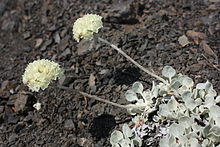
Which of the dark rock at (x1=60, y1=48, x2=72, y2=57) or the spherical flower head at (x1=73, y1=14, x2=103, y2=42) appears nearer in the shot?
the spherical flower head at (x1=73, y1=14, x2=103, y2=42)

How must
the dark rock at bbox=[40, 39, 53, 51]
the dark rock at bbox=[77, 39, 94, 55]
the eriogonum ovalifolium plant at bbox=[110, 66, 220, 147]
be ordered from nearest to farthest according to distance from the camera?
1. the eriogonum ovalifolium plant at bbox=[110, 66, 220, 147]
2. the dark rock at bbox=[77, 39, 94, 55]
3. the dark rock at bbox=[40, 39, 53, 51]

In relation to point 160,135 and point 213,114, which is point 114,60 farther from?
point 213,114

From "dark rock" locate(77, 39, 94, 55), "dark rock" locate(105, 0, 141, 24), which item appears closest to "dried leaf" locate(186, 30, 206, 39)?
Answer: "dark rock" locate(105, 0, 141, 24)

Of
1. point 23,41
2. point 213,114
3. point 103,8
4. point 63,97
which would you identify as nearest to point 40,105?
point 63,97

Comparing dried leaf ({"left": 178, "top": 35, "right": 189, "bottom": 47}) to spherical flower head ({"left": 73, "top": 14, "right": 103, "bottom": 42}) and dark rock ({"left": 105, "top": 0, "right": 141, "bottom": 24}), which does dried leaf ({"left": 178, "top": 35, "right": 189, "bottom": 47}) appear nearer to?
dark rock ({"left": 105, "top": 0, "right": 141, "bottom": 24})

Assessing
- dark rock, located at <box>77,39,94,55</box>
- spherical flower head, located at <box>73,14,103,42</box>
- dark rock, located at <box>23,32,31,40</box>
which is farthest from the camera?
dark rock, located at <box>23,32,31,40</box>

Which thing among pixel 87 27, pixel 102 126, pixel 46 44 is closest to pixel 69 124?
pixel 102 126

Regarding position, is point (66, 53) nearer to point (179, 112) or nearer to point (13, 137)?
point (13, 137)
